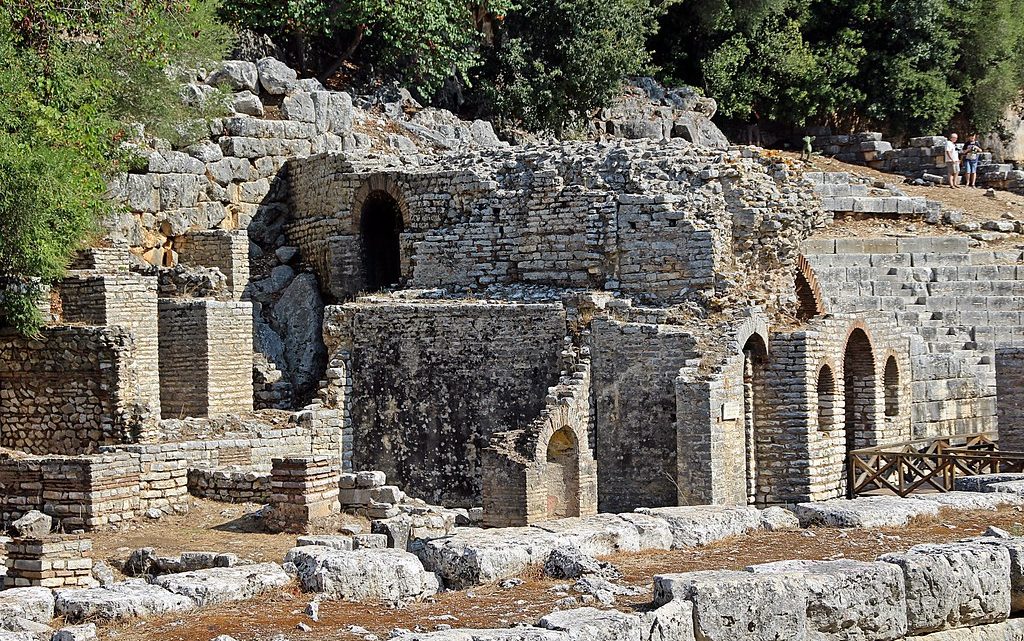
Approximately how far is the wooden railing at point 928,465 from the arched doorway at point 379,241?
805cm

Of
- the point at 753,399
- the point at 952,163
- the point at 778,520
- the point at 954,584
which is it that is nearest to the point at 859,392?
the point at 753,399

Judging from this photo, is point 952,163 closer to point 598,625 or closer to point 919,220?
point 919,220

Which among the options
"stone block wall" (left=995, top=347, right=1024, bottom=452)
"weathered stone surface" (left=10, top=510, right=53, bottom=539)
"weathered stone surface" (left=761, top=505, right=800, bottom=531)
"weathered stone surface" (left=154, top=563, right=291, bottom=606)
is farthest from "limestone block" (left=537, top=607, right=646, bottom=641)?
"stone block wall" (left=995, top=347, right=1024, bottom=452)

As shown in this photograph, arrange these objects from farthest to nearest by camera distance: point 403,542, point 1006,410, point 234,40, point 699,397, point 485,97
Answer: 1. point 485,97
2. point 234,40
3. point 699,397
4. point 1006,410
5. point 403,542

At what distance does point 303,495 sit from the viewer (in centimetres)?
1545

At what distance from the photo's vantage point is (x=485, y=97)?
33.6 m

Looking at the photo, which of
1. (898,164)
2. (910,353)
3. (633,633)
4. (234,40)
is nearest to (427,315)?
(910,353)

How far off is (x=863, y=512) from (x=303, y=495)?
6284 mm

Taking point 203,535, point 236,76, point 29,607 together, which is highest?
point 236,76

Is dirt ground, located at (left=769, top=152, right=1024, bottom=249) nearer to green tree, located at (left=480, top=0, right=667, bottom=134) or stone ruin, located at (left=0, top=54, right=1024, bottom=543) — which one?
green tree, located at (left=480, top=0, right=667, bottom=134)

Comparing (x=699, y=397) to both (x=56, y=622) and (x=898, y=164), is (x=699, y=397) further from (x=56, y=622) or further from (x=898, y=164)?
(x=898, y=164)

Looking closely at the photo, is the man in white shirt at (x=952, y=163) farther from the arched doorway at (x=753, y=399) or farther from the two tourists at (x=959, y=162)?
the arched doorway at (x=753, y=399)

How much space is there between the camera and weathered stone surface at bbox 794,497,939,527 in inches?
441

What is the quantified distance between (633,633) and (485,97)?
26.2 meters
